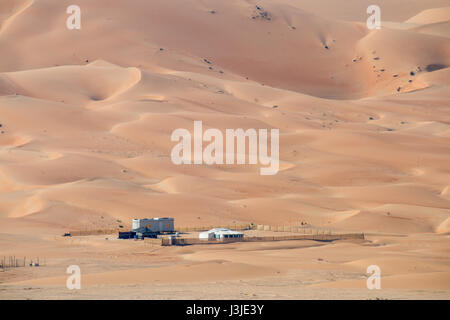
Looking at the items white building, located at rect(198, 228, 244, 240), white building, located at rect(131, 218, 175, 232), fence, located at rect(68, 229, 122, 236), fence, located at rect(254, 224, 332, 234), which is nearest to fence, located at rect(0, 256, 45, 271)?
fence, located at rect(68, 229, 122, 236)

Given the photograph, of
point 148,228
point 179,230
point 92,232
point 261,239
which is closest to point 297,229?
point 261,239

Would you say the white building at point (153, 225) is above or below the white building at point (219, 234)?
above

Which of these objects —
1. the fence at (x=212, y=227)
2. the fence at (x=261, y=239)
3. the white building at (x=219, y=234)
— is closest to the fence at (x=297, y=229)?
the fence at (x=212, y=227)

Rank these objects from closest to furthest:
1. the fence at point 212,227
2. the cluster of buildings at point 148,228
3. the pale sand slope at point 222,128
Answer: the pale sand slope at point 222,128, the cluster of buildings at point 148,228, the fence at point 212,227

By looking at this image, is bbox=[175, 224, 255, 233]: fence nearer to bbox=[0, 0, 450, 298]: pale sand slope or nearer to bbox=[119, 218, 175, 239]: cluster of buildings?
bbox=[119, 218, 175, 239]: cluster of buildings

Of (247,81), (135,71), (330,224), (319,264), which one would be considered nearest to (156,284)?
(319,264)

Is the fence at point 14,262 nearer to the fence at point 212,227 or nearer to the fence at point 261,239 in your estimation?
the fence at point 261,239
